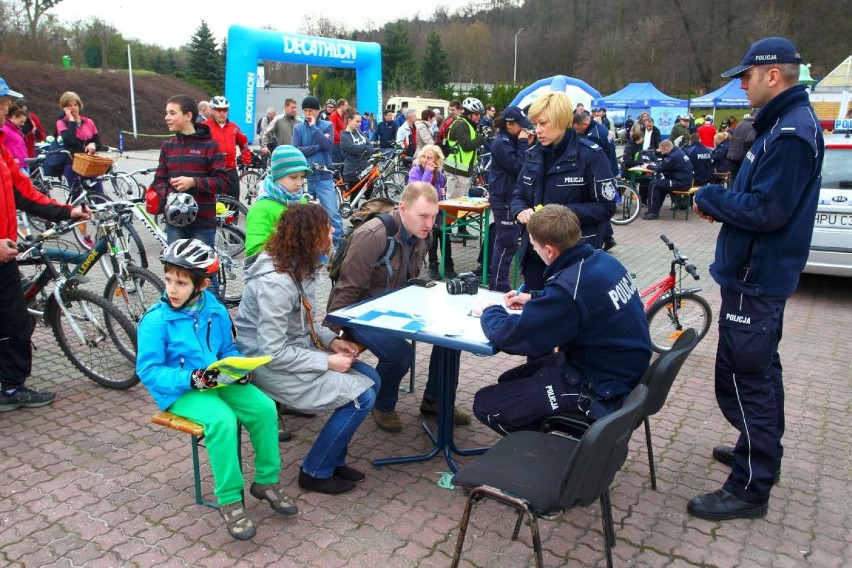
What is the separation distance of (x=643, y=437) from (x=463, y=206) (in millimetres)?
3851

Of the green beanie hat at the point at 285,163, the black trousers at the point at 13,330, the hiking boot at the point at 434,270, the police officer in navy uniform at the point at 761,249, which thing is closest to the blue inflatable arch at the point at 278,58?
the hiking boot at the point at 434,270

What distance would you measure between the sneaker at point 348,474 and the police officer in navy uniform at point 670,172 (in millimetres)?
10689

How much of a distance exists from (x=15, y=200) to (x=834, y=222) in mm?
7398

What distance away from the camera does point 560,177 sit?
4.79m

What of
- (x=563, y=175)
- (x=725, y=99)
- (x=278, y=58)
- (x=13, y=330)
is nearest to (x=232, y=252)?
(x=13, y=330)

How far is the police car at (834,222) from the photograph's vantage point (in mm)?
6836

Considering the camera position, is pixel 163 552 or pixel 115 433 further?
pixel 115 433

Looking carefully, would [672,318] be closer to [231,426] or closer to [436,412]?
→ [436,412]

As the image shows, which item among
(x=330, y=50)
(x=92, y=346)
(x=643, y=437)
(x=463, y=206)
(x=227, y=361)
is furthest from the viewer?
(x=330, y=50)

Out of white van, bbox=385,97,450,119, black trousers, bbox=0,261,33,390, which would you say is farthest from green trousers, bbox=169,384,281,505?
white van, bbox=385,97,450,119

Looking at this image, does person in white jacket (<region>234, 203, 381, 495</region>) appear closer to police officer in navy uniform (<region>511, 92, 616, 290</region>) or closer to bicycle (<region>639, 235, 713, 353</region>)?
police officer in navy uniform (<region>511, 92, 616, 290</region>)

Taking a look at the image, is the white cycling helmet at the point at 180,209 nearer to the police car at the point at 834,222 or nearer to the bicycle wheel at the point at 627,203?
the police car at the point at 834,222

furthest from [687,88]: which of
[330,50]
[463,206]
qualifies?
[463,206]

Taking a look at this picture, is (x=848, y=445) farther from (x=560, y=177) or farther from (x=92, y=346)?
(x=92, y=346)
